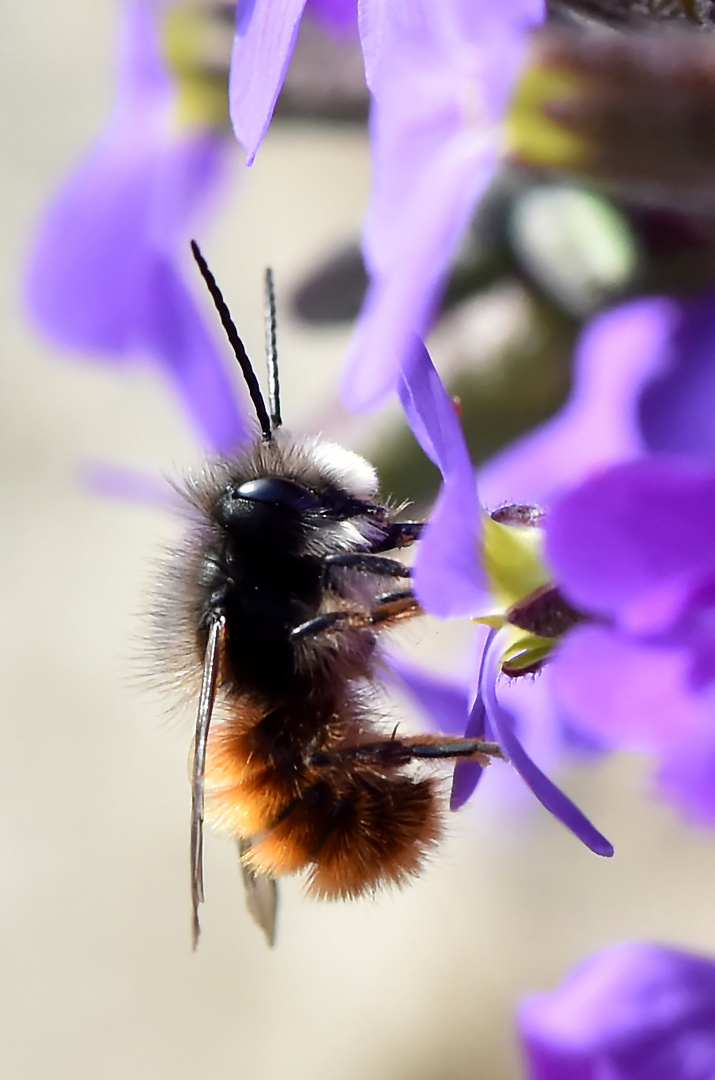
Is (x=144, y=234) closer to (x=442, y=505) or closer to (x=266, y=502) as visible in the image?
(x=266, y=502)

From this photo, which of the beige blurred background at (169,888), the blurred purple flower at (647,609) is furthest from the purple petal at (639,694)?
the beige blurred background at (169,888)

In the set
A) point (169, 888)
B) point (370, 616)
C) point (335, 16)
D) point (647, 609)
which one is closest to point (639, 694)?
point (647, 609)

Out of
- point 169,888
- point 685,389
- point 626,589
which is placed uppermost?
point 626,589

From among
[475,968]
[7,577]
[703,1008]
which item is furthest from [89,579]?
[703,1008]

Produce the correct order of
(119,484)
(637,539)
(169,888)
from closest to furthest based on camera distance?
1. (637,539)
2. (119,484)
3. (169,888)

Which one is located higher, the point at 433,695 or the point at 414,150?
the point at 414,150

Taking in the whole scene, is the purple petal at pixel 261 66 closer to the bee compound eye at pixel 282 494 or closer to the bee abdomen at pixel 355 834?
the bee compound eye at pixel 282 494

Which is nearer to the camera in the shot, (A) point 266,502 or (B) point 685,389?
(A) point 266,502
